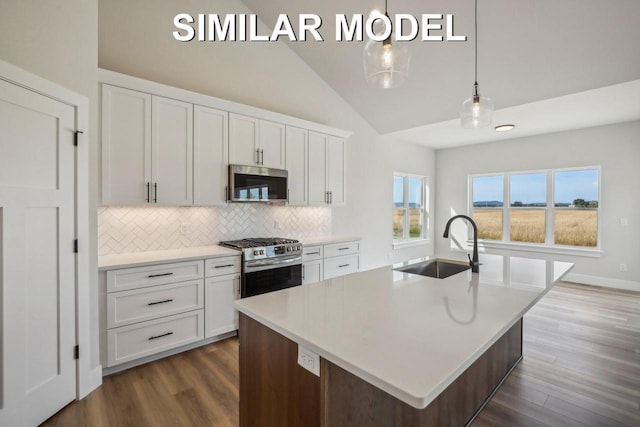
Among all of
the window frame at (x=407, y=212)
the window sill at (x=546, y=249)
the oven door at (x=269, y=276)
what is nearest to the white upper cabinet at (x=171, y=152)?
the oven door at (x=269, y=276)

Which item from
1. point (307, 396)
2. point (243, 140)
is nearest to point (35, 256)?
point (307, 396)

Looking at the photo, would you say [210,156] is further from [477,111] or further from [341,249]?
[477,111]

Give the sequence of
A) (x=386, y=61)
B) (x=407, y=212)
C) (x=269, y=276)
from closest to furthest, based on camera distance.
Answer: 1. (x=386, y=61)
2. (x=269, y=276)
3. (x=407, y=212)

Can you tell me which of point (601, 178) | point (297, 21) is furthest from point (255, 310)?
point (601, 178)

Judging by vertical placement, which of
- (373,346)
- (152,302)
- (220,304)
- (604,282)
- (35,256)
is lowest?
(604,282)

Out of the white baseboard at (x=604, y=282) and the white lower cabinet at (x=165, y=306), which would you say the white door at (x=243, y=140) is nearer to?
the white lower cabinet at (x=165, y=306)

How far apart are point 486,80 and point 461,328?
11.7ft

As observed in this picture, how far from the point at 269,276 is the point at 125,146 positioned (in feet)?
5.78

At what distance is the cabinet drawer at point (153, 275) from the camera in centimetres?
229

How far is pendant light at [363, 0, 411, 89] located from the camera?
1.69m

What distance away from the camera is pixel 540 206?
555 centimetres

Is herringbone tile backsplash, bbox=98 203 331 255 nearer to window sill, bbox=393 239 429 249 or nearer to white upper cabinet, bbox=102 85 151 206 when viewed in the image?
white upper cabinet, bbox=102 85 151 206

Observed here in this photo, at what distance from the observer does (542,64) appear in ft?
10.6

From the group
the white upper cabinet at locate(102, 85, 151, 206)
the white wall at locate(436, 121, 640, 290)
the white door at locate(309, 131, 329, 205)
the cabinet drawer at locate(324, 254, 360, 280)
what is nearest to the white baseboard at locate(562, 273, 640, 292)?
the white wall at locate(436, 121, 640, 290)
